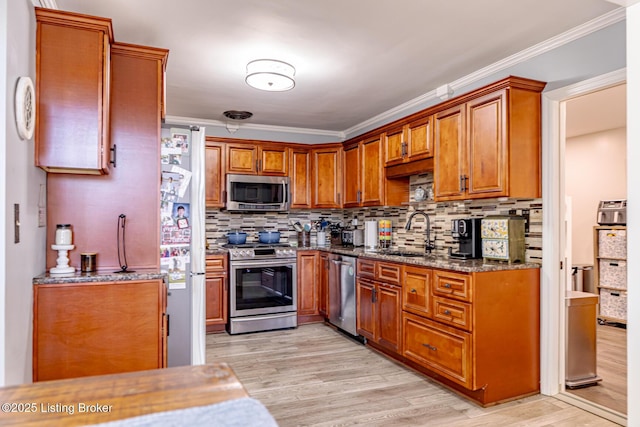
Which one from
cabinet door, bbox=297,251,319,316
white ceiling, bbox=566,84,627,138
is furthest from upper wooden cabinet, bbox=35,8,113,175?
white ceiling, bbox=566,84,627,138

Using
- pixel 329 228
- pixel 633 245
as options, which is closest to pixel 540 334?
pixel 633 245

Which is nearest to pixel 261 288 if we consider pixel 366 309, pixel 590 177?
A: pixel 366 309

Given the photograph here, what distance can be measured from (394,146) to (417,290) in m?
1.57

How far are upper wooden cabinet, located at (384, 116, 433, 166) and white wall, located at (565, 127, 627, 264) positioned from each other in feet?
10.2

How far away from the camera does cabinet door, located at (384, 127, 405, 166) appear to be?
4.00m

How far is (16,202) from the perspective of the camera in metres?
1.83

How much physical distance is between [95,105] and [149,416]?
1.90 meters

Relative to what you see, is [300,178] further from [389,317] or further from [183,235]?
[183,235]

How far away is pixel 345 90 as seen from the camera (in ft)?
13.2

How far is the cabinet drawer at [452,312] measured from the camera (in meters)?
2.76

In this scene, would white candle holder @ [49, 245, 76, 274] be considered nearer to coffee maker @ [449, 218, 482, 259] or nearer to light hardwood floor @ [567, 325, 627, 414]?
coffee maker @ [449, 218, 482, 259]

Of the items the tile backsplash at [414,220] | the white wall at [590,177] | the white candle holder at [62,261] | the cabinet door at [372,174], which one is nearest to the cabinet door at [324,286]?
the tile backsplash at [414,220]

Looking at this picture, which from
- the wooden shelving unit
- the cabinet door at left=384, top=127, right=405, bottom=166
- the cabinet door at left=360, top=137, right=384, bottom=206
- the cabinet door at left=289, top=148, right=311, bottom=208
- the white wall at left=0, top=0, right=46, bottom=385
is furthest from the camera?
the cabinet door at left=289, top=148, right=311, bottom=208

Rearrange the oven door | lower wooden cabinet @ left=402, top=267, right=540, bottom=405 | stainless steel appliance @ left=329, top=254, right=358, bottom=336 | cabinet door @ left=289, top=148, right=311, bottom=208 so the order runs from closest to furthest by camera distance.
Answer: lower wooden cabinet @ left=402, top=267, right=540, bottom=405 → stainless steel appliance @ left=329, top=254, right=358, bottom=336 → the oven door → cabinet door @ left=289, top=148, right=311, bottom=208
